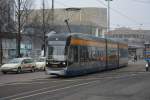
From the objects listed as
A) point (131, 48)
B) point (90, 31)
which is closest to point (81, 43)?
point (90, 31)

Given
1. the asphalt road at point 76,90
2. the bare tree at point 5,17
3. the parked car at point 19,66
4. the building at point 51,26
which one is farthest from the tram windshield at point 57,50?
the building at point 51,26

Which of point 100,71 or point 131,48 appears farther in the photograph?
point 131,48

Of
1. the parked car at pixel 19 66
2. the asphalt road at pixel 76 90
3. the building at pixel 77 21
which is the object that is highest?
the building at pixel 77 21

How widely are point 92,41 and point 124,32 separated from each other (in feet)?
364

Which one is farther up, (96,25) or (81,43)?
(96,25)

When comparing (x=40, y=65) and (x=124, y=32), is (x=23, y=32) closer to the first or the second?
(x=40, y=65)

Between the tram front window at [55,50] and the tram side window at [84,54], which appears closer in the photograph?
the tram front window at [55,50]

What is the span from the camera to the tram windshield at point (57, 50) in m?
27.4

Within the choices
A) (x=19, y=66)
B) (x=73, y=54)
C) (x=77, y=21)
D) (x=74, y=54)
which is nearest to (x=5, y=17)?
(x=19, y=66)

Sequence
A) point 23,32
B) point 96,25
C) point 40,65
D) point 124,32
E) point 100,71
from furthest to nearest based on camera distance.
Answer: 1. point 124,32
2. point 96,25
3. point 23,32
4. point 40,65
5. point 100,71

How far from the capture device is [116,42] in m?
44.1

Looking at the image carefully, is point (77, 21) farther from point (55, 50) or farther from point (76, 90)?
point (76, 90)

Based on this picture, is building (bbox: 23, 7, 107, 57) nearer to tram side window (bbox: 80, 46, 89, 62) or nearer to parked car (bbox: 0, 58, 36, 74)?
parked car (bbox: 0, 58, 36, 74)

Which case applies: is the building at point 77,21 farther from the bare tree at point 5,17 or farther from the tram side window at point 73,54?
the tram side window at point 73,54
